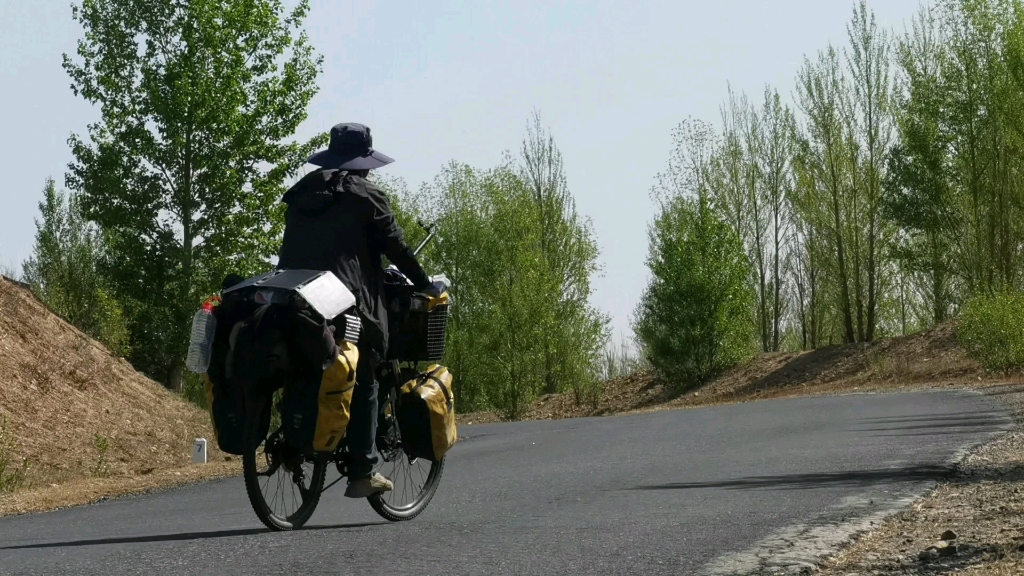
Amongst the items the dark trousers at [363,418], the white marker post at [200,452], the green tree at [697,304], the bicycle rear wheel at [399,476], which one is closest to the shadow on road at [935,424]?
the bicycle rear wheel at [399,476]

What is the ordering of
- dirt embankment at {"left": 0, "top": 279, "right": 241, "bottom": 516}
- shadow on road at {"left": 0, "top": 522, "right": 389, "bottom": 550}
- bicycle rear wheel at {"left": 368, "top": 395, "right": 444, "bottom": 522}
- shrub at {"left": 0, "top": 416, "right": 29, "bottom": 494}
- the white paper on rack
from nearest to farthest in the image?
the white paper on rack < shadow on road at {"left": 0, "top": 522, "right": 389, "bottom": 550} < bicycle rear wheel at {"left": 368, "top": 395, "right": 444, "bottom": 522} < shrub at {"left": 0, "top": 416, "right": 29, "bottom": 494} < dirt embankment at {"left": 0, "top": 279, "right": 241, "bottom": 516}

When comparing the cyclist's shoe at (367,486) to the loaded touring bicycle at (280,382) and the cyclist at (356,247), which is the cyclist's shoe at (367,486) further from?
the loaded touring bicycle at (280,382)

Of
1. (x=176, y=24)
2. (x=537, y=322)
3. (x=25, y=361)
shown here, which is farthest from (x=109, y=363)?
(x=537, y=322)

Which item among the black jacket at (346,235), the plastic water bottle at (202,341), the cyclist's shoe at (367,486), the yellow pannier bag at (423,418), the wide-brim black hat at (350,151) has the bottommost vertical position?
the cyclist's shoe at (367,486)

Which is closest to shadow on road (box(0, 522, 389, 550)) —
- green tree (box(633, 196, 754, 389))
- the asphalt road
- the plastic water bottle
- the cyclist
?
the asphalt road

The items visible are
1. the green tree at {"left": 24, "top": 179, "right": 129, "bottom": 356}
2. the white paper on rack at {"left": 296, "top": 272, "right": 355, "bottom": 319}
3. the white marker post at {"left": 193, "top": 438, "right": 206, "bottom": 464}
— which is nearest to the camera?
the white paper on rack at {"left": 296, "top": 272, "right": 355, "bottom": 319}

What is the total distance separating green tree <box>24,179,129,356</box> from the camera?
3162 centimetres

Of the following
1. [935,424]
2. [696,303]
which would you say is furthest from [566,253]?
[935,424]

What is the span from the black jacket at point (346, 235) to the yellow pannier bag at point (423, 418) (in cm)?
66

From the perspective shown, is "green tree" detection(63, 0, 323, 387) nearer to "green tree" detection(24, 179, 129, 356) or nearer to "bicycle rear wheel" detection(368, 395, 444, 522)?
"green tree" detection(24, 179, 129, 356)

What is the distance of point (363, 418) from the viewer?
24.6 feet

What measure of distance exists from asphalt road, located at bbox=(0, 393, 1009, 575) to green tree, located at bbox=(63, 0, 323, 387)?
25410 mm

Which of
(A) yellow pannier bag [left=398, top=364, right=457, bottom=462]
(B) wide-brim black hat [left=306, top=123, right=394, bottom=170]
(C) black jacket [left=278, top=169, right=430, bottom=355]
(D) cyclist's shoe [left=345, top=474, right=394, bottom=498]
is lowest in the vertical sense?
(D) cyclist's shoe [left=345, top=474, right=394, bottom=498]

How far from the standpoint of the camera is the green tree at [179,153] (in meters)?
39.8
